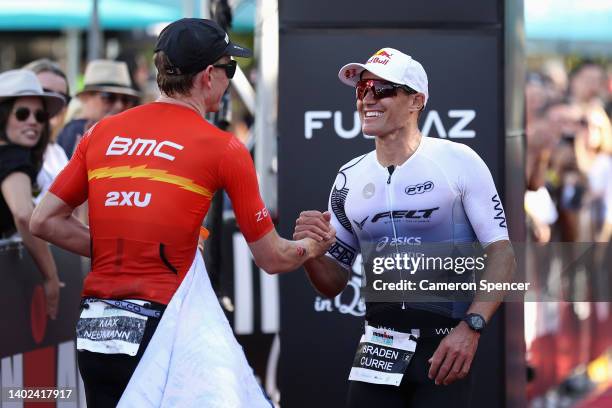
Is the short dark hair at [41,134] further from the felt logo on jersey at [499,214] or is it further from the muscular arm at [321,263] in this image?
the felt logo on jersey at [499,214]

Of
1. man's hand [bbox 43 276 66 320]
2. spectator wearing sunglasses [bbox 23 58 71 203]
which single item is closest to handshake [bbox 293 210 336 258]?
man's hand [bbox 43 276 66 320]

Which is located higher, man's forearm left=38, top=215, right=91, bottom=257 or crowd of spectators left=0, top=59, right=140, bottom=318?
crowd of spectators left=0, top=59, right=140, bottom=318

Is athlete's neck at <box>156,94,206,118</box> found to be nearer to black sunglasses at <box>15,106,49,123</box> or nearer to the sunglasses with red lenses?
the sunglasses with red lenses

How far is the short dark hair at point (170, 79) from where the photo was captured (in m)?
4.06

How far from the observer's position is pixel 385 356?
14.6 ft

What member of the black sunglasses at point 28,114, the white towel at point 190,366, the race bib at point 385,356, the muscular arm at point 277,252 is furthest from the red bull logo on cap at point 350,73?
the black sunglasses at point 28,114

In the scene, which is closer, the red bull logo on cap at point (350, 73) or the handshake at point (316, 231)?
the handshake at point (316, 231)

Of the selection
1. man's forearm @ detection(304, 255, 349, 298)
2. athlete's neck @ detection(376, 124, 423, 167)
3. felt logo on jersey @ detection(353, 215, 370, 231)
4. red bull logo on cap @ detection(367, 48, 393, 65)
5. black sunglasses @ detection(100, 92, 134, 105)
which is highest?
black sunglasses @ detection(100, 92, 134, 105)

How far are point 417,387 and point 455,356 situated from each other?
0.23 m

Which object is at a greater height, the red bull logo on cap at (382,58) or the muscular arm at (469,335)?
the red bull logo on cap at (382,58)

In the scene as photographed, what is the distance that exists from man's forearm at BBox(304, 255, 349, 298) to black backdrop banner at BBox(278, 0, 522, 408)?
1.22m

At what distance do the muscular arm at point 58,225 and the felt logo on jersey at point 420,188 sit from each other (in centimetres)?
121

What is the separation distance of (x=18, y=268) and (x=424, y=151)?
2.55 metres

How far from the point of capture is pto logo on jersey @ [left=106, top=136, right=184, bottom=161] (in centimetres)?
393
